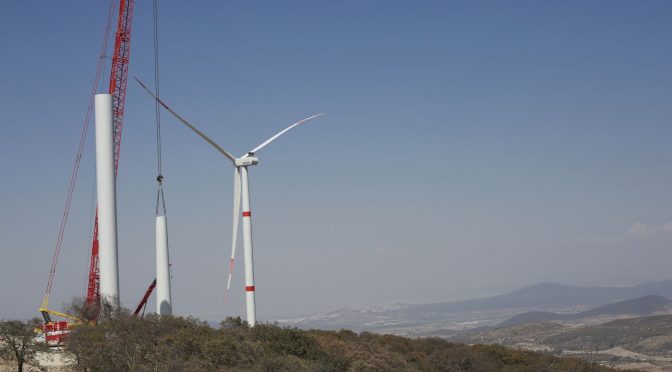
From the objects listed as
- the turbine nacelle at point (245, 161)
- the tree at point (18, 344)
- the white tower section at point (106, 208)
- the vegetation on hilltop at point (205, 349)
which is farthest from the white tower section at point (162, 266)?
the tree at point (18, 344)

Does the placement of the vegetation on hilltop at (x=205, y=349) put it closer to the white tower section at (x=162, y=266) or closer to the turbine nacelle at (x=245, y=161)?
the white tower section at (x=162, y=266)

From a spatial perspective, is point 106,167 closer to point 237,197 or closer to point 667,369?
point 237,197

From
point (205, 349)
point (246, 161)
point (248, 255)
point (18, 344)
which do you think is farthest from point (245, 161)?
point (18, 344)

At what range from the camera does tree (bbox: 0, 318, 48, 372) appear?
211 feet

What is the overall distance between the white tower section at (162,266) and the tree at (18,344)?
12502 mm

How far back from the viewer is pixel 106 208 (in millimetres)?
72562

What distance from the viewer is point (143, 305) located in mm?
94688

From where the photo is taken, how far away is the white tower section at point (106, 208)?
2835 inches

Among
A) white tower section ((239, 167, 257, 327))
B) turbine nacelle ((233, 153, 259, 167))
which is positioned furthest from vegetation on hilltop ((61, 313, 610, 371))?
turbine nacelle ((233, 153, 259, 167))

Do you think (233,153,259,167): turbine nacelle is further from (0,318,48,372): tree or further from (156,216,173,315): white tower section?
(0,318,48,372): tree

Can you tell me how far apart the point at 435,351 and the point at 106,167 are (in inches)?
1727

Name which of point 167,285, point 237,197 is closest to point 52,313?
point 167,285

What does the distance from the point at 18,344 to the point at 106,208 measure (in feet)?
45.0

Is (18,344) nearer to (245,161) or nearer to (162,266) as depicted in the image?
(162,266)
